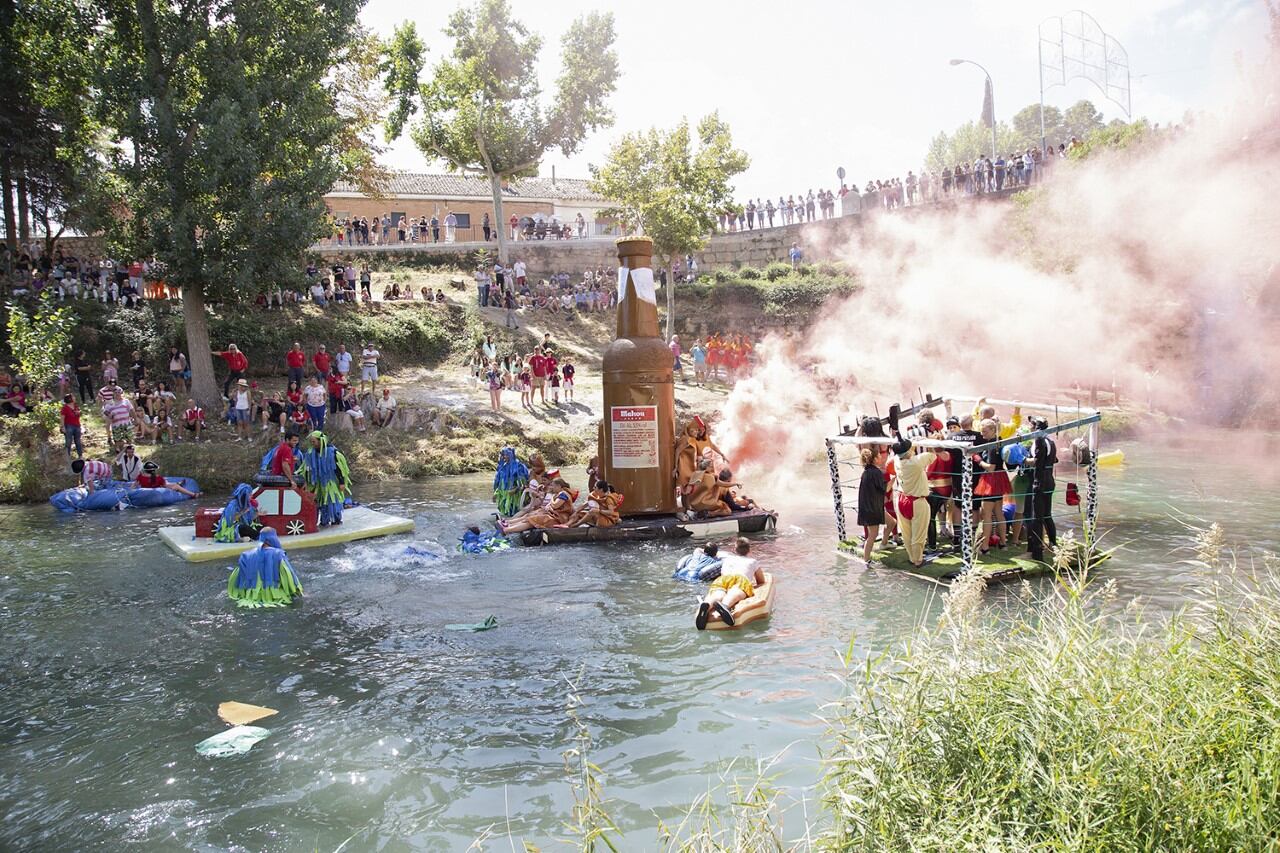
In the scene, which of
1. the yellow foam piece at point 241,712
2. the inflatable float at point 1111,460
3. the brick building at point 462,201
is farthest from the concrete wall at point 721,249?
the yellow foam piece at point 241,712

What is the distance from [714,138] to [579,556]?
88.5 feet

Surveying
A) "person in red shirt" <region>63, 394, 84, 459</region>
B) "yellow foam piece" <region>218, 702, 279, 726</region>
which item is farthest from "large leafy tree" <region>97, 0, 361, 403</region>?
"yellow foam piece" <region>218, 702, 279, 726</region>

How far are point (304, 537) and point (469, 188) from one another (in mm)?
50788

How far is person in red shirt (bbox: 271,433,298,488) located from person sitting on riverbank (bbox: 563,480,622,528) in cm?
503

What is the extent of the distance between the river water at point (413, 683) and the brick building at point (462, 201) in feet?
143

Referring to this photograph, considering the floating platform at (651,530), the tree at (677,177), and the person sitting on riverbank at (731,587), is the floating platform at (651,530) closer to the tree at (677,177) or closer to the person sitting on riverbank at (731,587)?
the person sitting on riverbank at (731,587)

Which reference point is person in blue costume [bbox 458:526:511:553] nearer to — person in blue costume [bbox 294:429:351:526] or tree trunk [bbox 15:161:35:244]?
person in blue costume [bbox 294:429:351:526]

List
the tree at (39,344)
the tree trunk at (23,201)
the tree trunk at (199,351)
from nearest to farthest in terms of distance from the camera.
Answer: the tree at (39,344) → the tree trunk at (199,351) → the tree trunk at (23,201)

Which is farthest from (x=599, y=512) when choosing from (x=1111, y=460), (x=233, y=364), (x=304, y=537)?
(x=233, y=364)

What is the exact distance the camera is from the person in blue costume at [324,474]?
17.8 meters

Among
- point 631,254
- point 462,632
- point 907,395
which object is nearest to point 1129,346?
point 907,395

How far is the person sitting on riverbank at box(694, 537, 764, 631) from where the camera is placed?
11766 millimetres

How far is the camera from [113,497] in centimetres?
2177

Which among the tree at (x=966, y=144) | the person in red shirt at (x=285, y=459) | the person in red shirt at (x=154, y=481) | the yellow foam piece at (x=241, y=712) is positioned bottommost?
the yellow foam piece at (x=241, y=712)
